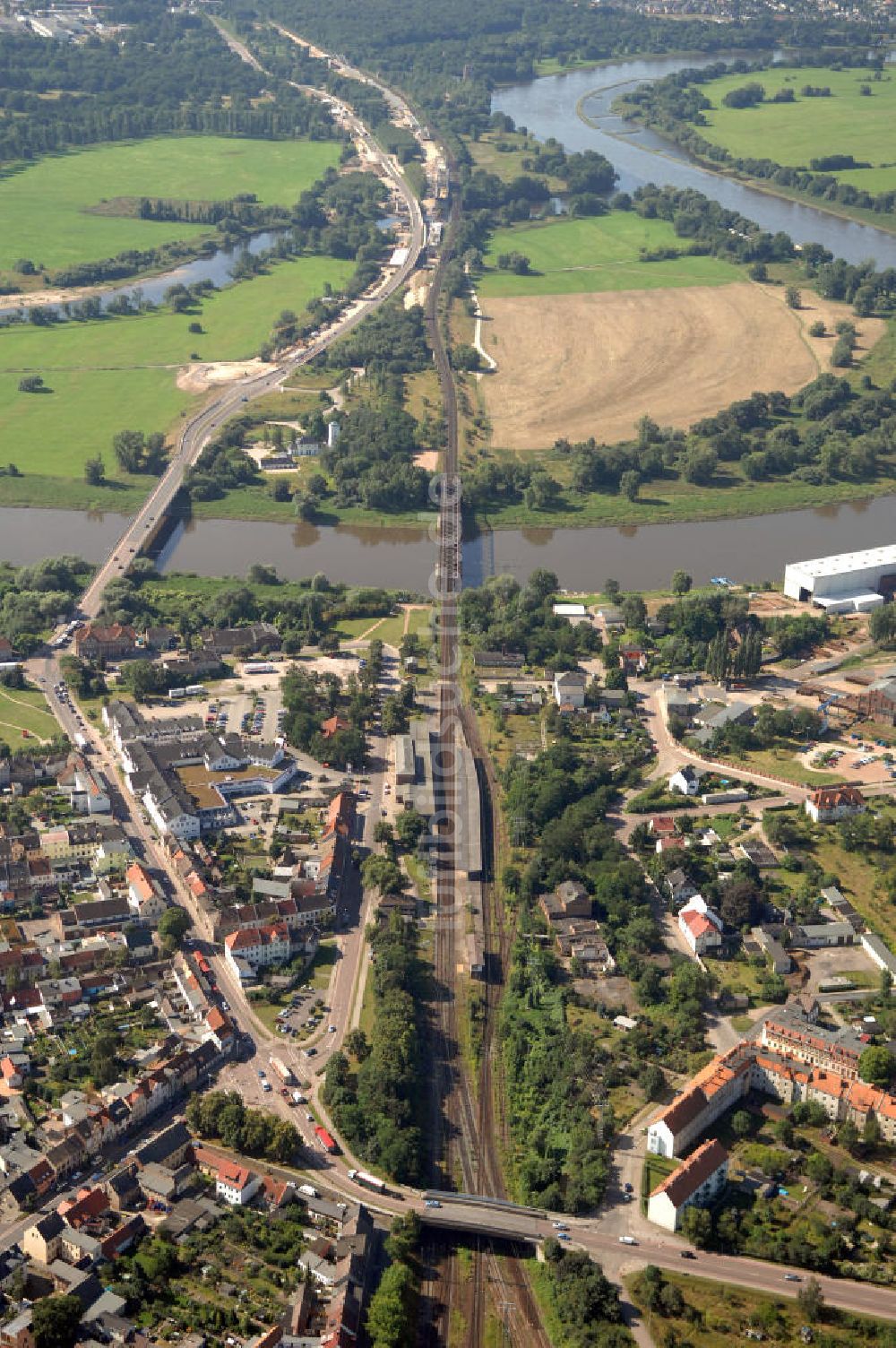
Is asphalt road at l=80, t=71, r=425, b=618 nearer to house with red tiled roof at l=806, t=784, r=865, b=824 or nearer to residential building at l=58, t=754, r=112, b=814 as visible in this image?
residential building at l=58, t=754, r=112, b=814

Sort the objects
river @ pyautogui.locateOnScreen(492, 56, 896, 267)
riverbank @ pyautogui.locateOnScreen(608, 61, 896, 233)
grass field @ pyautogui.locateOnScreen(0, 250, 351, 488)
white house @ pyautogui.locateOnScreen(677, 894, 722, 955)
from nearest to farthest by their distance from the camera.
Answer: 1. white house @ pyautogui.locateOnScreen(677, 894, 722, 955)
2. grass field @ pyautogui.locateOnScreen(0, 250, 351, 488)
3. river @ pyautogui.locateOnScreen(492, 56, 896, 267)
4. riverbank @ pyautogui.locateOnScreen(608, 61, 896, 233)

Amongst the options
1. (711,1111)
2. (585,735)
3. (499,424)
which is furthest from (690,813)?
(499,424)

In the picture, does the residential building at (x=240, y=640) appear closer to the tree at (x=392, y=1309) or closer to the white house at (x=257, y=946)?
the white house at (x=257, y=946)

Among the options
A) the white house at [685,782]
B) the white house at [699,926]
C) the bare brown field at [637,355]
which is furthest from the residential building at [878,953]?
the bare brown field at [637,355]

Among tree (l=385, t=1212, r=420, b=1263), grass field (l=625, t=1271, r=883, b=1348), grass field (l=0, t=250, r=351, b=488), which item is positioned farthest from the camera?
grass field (l=0, t=250, r=351, b=488)

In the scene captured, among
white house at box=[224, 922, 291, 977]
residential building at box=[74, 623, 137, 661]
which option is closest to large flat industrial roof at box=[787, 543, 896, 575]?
residential building at box=[74, 623, 137, 661]

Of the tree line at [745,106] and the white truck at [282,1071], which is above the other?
the tree line at [745,106]
